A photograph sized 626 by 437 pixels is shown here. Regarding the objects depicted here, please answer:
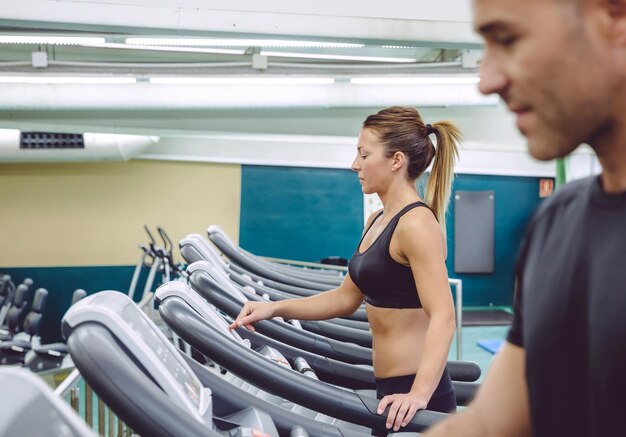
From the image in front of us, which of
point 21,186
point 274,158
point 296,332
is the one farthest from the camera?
point 274,158

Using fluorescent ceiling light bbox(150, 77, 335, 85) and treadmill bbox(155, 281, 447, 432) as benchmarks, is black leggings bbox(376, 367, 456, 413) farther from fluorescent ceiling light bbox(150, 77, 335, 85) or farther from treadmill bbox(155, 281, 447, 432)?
fluorescent ceiling light bbox(150, 77, 335, 85)

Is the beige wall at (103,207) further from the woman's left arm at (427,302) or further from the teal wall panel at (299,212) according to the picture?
the woman's left arm at (427,302)

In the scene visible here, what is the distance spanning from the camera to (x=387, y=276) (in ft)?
6.34

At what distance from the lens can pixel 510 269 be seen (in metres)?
8.87

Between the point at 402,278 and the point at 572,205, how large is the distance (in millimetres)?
1119

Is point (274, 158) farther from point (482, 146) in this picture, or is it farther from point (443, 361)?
point (443, 361)

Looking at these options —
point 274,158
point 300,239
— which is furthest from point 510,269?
point 274,158

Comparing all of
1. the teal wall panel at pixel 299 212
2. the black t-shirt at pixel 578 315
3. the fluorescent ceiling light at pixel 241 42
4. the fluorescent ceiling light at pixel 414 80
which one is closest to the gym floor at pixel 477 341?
the teal wall panel at pixel 299 212

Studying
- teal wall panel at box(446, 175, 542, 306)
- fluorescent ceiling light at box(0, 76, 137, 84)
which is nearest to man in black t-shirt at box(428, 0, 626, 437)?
fluorescent ceiling light at box(0, 76, 137, 84)

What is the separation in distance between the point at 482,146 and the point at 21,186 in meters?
5.86

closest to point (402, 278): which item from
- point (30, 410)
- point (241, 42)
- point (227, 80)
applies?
point (30, 410)

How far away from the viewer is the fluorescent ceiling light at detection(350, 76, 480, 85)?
6.19m

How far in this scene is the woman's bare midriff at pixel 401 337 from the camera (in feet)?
6.45

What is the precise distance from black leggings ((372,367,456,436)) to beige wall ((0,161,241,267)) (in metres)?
6.25
